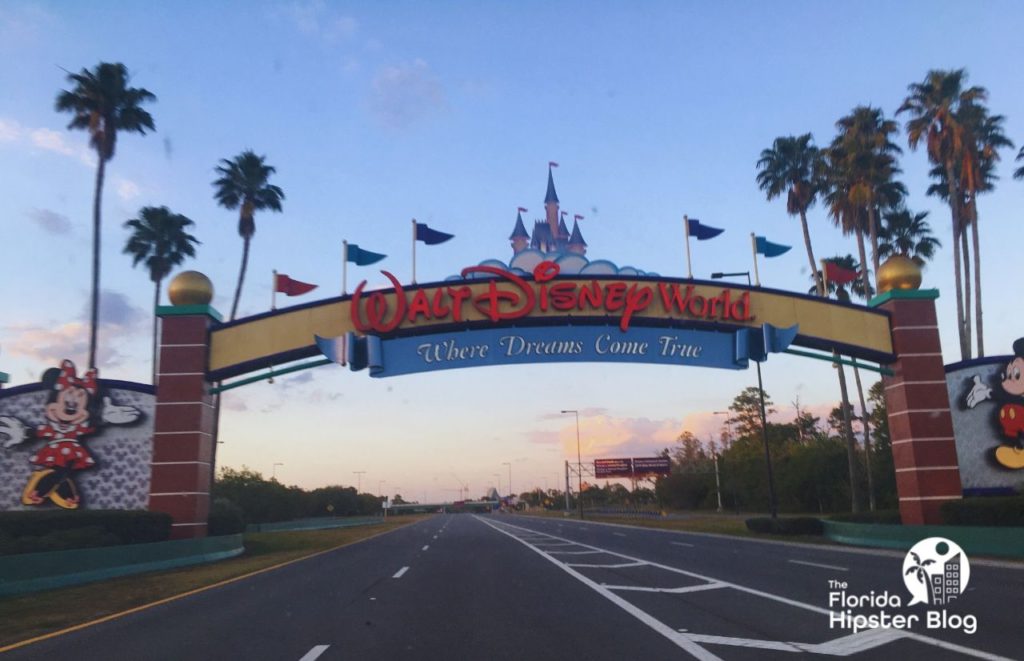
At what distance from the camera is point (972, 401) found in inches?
1072

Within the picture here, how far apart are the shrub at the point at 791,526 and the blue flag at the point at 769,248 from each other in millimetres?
12094

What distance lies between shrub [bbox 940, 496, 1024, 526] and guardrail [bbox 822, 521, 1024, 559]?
758 mm

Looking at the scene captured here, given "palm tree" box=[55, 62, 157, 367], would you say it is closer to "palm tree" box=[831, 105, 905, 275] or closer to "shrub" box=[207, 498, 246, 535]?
"shrub" box=[207, 498, 246, 535]

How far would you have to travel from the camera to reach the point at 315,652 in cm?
892

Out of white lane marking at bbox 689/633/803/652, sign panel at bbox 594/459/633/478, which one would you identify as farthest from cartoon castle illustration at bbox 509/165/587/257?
sign panel at bbox 594/459/633/478

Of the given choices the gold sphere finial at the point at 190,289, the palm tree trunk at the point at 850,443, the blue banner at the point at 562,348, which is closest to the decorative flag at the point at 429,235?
the blue banner at the point at 562,348

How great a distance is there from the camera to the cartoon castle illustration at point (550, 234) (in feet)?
138

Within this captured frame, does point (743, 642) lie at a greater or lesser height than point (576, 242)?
lesser

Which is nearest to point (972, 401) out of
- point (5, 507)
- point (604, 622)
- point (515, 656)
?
point (604, 622)

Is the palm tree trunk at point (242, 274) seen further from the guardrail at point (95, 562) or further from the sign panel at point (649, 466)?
the sign panel at point (649, 466)

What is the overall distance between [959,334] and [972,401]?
19.8 metres

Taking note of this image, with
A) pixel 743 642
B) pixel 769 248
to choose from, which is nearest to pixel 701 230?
pixel 769 248

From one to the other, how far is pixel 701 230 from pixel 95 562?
75.0 feet

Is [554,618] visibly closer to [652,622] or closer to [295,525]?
[652,622]
